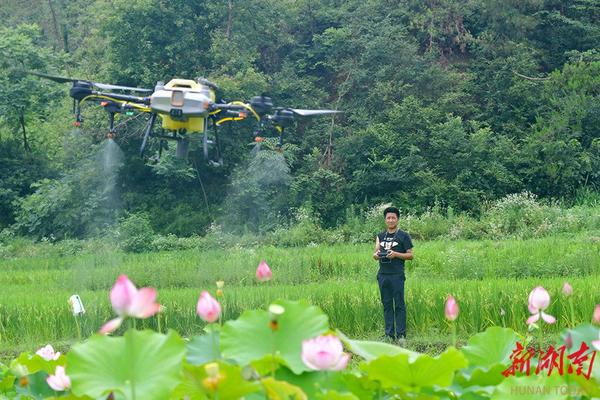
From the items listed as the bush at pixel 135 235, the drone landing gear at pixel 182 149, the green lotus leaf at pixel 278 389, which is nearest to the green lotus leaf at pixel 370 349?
the green lotus leaf at pixel 278 389

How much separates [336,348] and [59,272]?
642 inches

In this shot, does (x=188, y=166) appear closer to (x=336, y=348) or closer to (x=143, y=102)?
(x=143, y=102)

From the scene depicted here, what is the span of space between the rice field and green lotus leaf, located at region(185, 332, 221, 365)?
9.07 ft

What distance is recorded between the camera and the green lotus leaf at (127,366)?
1971 millimetres

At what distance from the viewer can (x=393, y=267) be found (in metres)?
8.41

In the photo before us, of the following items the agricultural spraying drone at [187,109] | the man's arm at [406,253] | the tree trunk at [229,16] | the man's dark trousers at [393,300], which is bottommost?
the man's dark trousers at [393,300]

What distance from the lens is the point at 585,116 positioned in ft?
82.0

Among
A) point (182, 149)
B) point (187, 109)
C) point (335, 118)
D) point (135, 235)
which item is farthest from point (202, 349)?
point (335, 118)

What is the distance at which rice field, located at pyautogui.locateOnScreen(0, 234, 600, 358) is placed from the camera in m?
9.39

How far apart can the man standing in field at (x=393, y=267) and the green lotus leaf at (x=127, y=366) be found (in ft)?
19.9

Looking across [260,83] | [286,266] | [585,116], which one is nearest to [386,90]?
[260,83]

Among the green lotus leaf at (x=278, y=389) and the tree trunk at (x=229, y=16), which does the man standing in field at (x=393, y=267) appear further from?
the tree trunk at (x=229, y=16)

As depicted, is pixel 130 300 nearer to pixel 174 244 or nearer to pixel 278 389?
pixel 278 389

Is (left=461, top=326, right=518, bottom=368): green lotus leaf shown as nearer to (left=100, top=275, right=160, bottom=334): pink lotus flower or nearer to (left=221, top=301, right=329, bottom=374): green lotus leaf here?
(left=221, top=301, right=329, bottom=374): green lotus leaf
